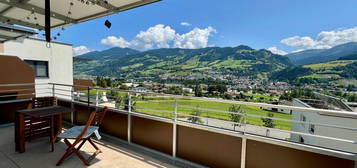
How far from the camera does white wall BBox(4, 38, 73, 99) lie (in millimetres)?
8828

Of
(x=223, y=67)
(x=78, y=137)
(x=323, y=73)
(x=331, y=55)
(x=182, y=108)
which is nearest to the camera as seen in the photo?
(x=78, y=137)

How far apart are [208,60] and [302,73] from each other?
1811 inches

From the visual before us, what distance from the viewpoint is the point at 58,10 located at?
3.09 metres

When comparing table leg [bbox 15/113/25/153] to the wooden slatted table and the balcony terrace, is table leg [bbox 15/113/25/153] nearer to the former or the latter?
the wooden slatted table

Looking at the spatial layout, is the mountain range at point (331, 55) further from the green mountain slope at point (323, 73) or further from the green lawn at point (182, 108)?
the green lawn at point (182, 108)

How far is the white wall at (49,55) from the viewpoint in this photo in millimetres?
8828

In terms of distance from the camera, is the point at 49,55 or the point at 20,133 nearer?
the point at 20,133

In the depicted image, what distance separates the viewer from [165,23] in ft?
352

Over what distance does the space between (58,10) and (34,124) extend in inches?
86.5

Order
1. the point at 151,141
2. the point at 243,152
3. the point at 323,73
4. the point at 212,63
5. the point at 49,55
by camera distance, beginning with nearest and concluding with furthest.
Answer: the point at 243,152 < the point at 151,141 < the point at 49,55 < the point at 323,73 < the point at 212,63

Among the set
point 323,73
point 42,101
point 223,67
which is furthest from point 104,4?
point 223,67

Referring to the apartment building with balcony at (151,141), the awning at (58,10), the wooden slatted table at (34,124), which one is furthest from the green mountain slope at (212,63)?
the wooden slatted table at (34,124)

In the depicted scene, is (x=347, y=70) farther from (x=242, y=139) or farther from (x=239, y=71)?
(x=242, y=139)

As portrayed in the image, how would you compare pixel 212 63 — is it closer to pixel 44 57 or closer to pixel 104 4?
pixel 44 57
